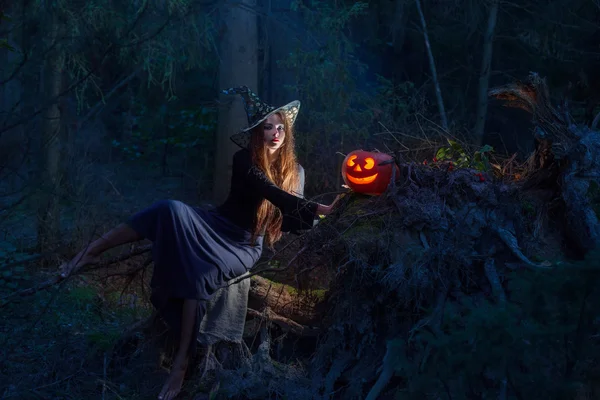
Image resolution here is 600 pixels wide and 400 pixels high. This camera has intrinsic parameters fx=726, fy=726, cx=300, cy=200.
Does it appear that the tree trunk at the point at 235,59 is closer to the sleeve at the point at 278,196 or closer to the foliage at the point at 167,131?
the foliage at the point at 167,131

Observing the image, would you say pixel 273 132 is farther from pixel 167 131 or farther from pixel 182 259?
pixel 167 131

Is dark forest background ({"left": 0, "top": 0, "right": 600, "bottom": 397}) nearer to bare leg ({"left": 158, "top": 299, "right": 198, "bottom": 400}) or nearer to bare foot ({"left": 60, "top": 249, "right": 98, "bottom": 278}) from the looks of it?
bare foot ({"left": 60, "top": 249, "right": 98, "bottom": 278})

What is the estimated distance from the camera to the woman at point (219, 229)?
16.8 ft

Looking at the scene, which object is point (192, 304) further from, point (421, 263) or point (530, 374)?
point (530, 374)

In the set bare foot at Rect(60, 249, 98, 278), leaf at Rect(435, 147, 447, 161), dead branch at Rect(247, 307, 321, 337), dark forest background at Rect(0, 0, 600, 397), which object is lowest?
dead branch at Rect(247, 307, 321, 337)

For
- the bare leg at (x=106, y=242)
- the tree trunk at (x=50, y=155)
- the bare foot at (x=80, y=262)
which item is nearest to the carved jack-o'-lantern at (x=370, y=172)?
the bare leg at (x=106, y=242)

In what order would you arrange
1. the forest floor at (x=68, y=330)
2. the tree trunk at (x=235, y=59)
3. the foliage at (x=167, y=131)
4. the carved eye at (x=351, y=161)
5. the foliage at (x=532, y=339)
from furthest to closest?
the foliage at (x=167, y=131) < the tree trunk at (x=235, y=59) < the carved eye at (x=351, y=161) < the forest floor at (x=68, y=330) < the foliage at (x=532, y=339)

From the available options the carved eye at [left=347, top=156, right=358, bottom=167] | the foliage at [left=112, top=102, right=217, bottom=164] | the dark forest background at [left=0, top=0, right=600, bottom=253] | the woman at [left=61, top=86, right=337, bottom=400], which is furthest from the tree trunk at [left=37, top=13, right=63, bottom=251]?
the carved eye at [left=347, top=156, right=358, bottom=167]

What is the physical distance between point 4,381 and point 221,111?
5.93 m

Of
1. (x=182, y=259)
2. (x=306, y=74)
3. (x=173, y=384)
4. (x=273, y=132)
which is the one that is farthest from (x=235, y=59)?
(x=173, y=384)

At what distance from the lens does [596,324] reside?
114 inches

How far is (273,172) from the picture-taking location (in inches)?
222

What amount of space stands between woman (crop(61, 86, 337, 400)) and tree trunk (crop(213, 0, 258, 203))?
4451 mm

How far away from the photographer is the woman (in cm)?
511
